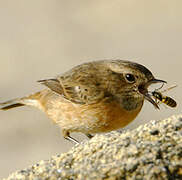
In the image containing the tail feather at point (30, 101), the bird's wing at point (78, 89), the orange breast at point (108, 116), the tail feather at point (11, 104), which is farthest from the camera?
the tail feather at point (11, 104)

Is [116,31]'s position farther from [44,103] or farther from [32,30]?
[44,103]

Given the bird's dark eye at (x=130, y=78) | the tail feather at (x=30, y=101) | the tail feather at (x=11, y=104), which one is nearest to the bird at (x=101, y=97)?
the bird's dark eye at (x=130, y=78)

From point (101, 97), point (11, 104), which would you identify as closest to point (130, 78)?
point (101, 97)

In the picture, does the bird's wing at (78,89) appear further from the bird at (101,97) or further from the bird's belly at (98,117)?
the bird's belly at (98,117)

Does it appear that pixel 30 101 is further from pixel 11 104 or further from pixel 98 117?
pixel 98 117

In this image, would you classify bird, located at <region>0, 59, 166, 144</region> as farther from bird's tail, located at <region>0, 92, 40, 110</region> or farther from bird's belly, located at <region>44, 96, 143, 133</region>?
bird's tail, located at <region>0, 92, 40, 110</region>

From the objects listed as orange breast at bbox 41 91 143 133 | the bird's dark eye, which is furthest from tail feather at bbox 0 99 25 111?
the bird's dark eye
